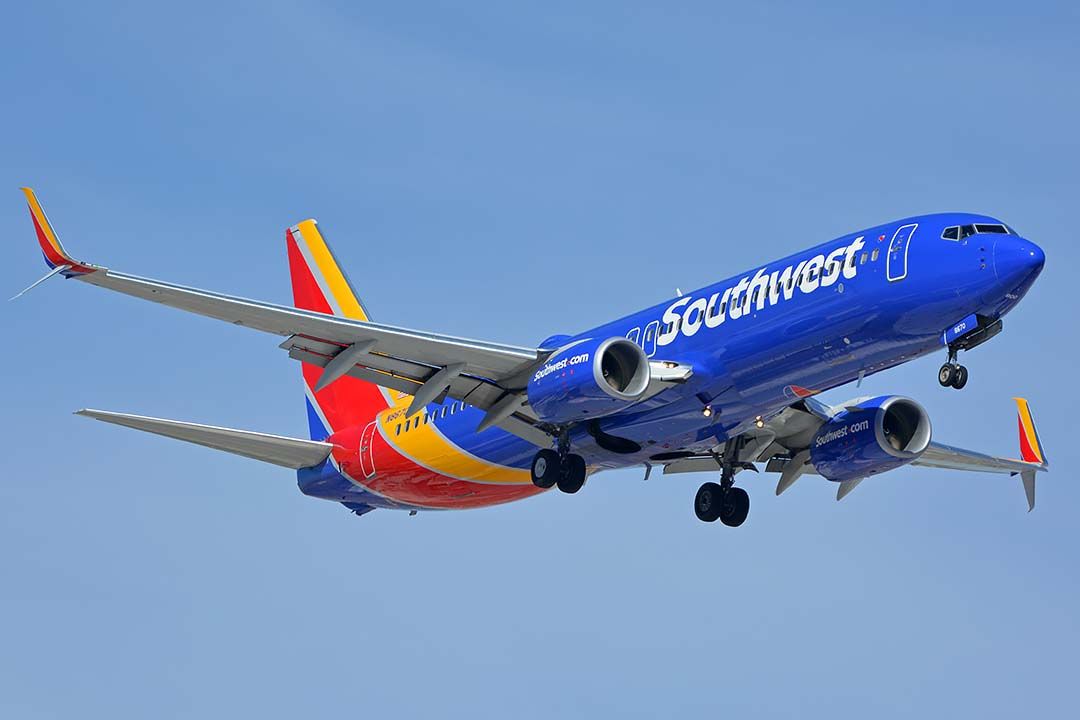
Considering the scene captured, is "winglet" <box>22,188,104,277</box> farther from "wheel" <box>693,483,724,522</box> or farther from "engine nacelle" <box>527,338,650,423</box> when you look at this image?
"wheel" <box>693,483,724,522</box>

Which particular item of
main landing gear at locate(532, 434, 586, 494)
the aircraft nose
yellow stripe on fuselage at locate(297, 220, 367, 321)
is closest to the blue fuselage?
the aircraft nose

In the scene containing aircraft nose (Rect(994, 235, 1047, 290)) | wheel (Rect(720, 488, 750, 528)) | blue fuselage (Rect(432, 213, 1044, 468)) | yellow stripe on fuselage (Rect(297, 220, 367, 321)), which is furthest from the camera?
yellow stripe on fuselage (Rect(297, 220, 367, 321))

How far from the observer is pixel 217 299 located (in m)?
33.9

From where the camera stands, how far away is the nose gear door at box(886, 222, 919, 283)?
109 feet

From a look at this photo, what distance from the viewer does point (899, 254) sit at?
3341 centimetres

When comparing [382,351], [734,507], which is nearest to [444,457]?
[382,351]

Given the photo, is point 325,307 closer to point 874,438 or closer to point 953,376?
point 874,438

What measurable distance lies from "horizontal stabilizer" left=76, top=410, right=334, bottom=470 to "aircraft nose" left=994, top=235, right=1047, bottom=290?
1793 cm

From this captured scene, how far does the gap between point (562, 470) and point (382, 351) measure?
4836mm

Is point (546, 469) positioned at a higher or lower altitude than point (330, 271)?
lower

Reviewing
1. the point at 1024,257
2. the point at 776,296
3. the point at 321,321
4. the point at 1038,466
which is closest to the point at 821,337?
the point at 776,296

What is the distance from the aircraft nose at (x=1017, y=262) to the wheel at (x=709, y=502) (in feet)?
37.2

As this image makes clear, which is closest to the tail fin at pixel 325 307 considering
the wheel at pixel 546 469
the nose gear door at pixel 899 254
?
the wheel at pixel 546 469

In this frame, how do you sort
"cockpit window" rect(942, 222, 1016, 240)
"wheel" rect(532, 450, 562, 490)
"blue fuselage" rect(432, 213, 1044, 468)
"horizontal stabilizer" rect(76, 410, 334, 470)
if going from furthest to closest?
"wheel" rect(532, 450, 562, 490)
"horizontal stabilizer" rect(76, 410, 334, 470)
"cockpit window" rect(942, 222, 1016, 240)
"blue fuselage" rect(432, 213, 1044, 468)
